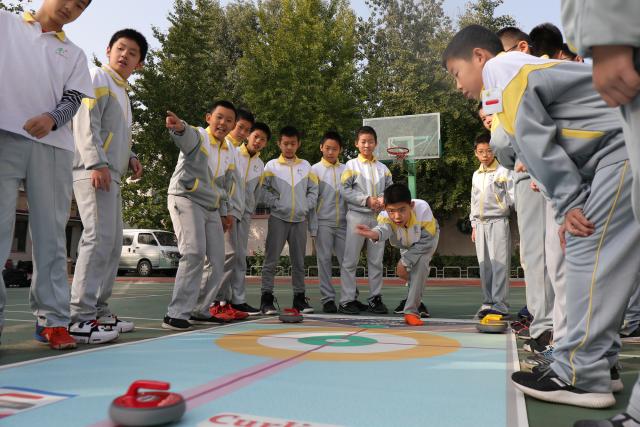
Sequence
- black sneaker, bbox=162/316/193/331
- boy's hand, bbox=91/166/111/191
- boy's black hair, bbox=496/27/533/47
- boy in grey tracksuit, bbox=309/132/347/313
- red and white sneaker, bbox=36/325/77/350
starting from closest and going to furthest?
red and white sneaker, bbox=36/325/77/350
boy's hand, bbox=91/166/111/191
boy's black hair, bbox=496/27/533/47
black sneaker, bbox=162/316/193/331
boy in grey tracksuit, bbox=309/132/347/313

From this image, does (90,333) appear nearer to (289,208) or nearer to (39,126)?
(39,126)

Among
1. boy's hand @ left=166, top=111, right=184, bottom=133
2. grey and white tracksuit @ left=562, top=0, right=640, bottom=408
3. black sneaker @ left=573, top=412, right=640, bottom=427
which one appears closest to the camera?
grey and white tracksuit @ left=562, top=0, right=640, bottom=408

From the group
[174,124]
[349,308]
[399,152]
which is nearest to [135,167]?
[174,124]

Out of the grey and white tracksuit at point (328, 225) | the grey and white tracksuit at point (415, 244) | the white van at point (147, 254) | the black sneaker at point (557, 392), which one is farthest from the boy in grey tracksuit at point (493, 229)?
the white van at point (147, 254)

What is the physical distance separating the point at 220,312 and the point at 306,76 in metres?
A: 14.3

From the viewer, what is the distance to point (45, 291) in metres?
3.04

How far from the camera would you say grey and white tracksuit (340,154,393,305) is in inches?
233

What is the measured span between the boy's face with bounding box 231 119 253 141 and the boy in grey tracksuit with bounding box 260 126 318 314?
1.90 feet

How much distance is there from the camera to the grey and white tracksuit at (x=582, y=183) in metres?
1.96

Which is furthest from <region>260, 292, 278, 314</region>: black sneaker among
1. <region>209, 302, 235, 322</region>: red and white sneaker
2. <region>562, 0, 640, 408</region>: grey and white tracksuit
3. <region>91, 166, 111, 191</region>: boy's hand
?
<region>562, 0, 640, 408</region>: grey and white tracksuit

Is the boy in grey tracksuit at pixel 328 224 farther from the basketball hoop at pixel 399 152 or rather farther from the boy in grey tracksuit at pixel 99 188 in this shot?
the basketball hoop at pixel 399 152

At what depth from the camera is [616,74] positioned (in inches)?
48.9

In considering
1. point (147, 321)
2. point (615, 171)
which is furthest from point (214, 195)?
point (615, 171)

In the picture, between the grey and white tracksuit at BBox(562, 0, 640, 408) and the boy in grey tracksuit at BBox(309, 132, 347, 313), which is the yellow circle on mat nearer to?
the grey and white tracksuit at BBox(562, 0, 640, 408)
